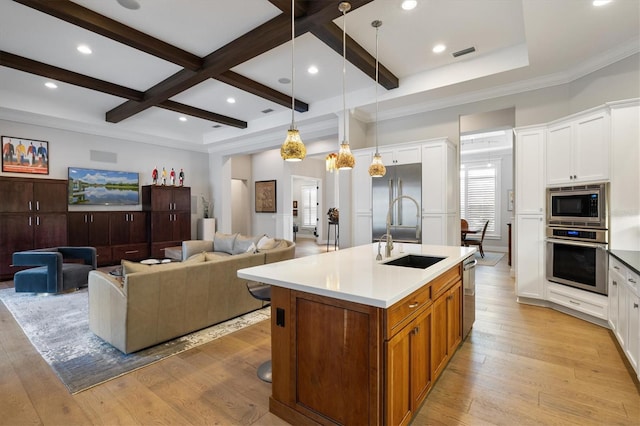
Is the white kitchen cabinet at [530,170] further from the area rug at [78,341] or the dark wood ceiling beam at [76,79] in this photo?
the dark wood ceiling beam at [76,79]

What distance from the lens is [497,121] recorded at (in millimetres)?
5875

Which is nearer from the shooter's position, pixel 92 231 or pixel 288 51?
pixel 288 51

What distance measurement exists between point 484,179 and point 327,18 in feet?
25.5

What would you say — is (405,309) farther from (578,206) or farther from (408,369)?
(578,206)

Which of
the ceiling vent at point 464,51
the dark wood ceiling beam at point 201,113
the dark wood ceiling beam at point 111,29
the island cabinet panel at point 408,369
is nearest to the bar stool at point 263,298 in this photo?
the island cabinet panel at point 408,369

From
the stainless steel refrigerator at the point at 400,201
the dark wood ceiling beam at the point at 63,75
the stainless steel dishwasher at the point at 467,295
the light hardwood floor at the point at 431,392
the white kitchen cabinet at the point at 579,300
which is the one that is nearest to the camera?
the light hardwood floor at the point at 431,392

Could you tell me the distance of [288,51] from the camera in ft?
13.2

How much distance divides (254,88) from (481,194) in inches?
289

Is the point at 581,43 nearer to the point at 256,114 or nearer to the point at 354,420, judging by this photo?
the point at 354,420

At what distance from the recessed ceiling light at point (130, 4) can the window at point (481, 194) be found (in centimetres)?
885

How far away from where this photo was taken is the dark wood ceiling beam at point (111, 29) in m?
2.97

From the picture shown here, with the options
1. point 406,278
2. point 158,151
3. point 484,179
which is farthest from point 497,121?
point 158,151

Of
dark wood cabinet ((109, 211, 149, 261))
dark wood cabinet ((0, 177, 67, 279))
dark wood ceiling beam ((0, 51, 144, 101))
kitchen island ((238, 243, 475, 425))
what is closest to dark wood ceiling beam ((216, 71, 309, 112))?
dark wood ceiling beam ((0, 51, 144, 101))

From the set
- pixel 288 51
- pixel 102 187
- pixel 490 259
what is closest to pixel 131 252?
pixel 102 187
